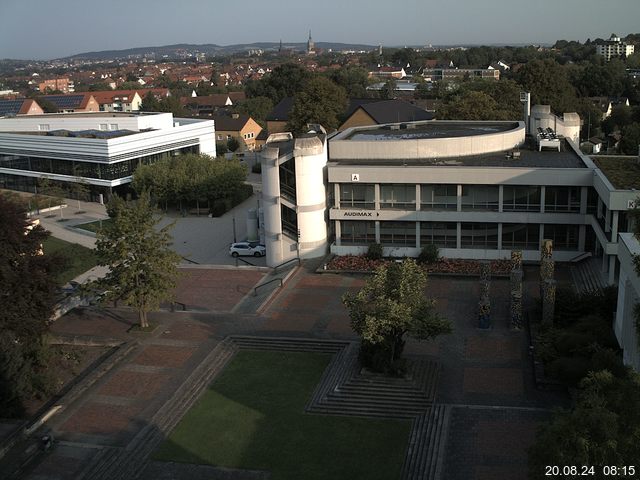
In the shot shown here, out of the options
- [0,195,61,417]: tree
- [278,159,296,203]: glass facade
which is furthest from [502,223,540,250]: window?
[0,195,61,417]: tree

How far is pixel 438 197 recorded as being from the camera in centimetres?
3691

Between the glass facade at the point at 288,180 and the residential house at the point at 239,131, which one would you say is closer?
the glass facade at the point at 288,180

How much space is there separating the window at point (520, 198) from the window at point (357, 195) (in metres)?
6.76

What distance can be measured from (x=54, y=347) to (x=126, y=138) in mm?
33766

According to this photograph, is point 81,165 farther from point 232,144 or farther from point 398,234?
point 398,234

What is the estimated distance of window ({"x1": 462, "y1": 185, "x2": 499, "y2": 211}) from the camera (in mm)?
36125

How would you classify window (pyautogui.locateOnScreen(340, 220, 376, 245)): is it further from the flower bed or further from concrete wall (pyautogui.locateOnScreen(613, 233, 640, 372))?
concrete wall (pyautogui.locateOnScreen(613, 233, 640, 372))

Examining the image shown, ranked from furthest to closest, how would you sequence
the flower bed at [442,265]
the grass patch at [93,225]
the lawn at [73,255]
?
the grass patch at [93,225], the lawn at [73,255], the flower bed at [442,265]

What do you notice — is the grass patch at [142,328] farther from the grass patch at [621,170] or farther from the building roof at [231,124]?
the building roof at [231,124]

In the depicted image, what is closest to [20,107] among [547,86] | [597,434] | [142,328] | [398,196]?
[547,86]

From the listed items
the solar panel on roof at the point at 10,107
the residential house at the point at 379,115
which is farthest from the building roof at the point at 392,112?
the solar panel on roof at the point at 10,107

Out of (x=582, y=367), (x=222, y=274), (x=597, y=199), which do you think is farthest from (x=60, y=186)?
(x=582, y=367)

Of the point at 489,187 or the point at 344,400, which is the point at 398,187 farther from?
the point at 344,400

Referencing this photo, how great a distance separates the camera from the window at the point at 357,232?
38.1 metres
